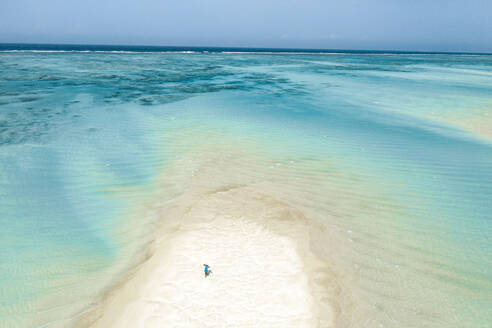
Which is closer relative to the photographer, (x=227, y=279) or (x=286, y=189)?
(x=227, y=279)

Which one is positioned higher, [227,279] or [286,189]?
[286,189]

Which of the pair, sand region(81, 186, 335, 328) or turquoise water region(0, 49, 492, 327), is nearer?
sand region(81, 186, 335, 328)

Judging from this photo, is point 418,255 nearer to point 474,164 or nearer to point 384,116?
point 474,164

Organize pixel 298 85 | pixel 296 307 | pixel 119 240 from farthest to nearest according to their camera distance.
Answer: pixel 298 85 < pixel 119 240 < pixel 296 307

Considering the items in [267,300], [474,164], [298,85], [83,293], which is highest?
[298,85]

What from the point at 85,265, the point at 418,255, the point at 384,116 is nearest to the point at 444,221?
the point at 418,255
